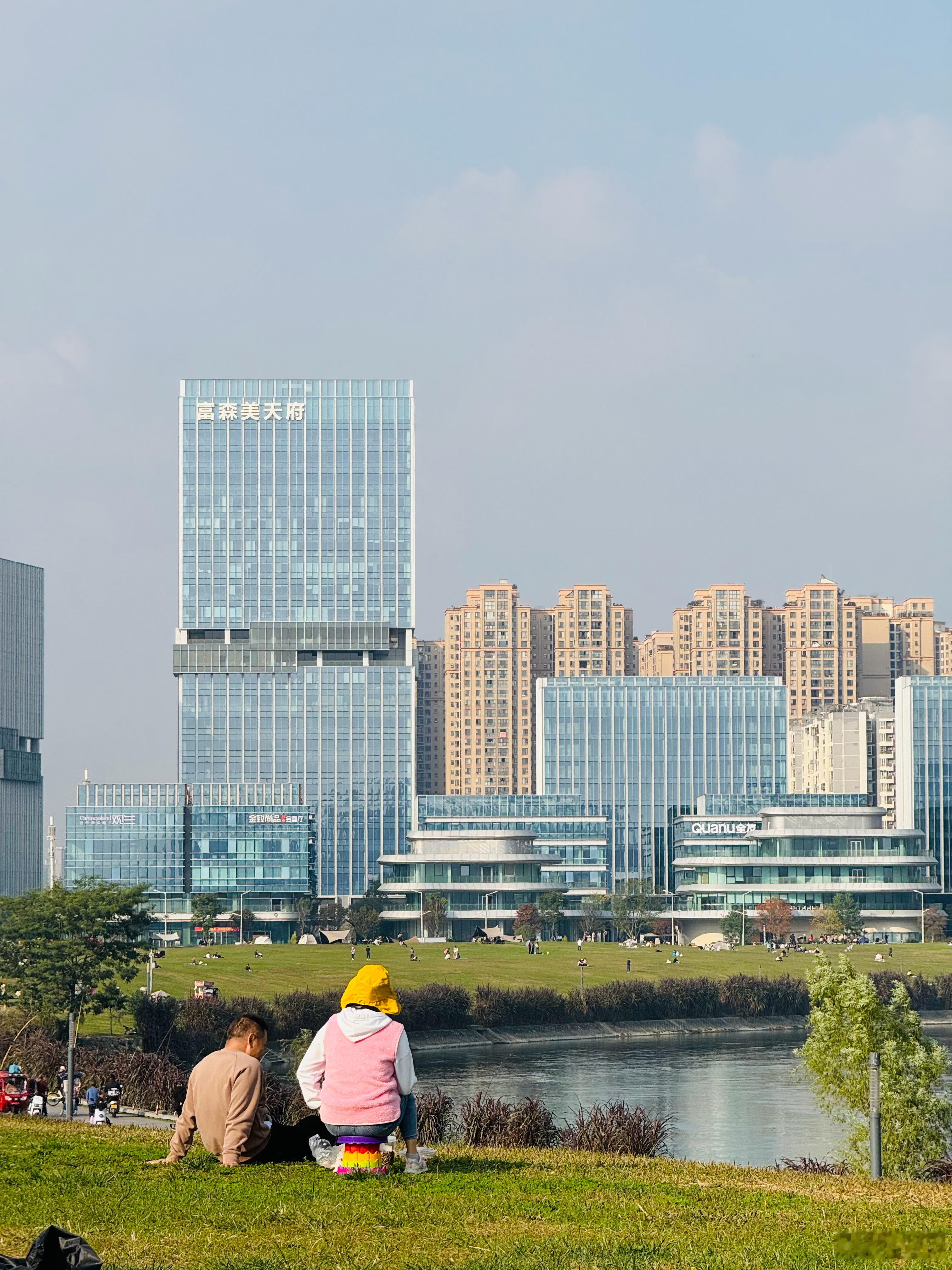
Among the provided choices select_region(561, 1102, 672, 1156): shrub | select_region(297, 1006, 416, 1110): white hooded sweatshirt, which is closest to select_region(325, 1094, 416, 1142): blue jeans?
select_region(297, 1006, 416, 1110): white hooded sweatshirt

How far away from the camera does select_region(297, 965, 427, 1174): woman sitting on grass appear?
16.7 meters

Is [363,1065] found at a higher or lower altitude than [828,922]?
higher

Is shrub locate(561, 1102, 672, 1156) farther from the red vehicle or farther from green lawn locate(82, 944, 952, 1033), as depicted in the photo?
green lawn locate(82, 944, 952, 1033)

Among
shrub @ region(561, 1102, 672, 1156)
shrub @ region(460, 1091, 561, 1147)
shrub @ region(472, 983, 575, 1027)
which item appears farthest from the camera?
shrub @ region(472, 983, 575, 1027)

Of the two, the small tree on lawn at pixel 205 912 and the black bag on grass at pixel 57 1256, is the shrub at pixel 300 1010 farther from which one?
the black bag on grass at pixel 57 1256

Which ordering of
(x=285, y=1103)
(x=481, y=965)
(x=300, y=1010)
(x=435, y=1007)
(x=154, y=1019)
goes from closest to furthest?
(x=285, y=1103) → (x=154, y=1019) → (x=300, y=1010) → (x=435, y=1007) → (x=481, y=965)

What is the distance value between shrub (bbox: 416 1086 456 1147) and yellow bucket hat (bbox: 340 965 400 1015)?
10017mm

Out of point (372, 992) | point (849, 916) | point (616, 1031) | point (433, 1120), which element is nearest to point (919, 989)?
point (616, 1031)

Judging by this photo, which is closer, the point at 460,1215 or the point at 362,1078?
the point at 460,1215

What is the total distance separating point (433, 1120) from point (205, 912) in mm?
159463

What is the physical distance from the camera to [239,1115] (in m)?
17.7

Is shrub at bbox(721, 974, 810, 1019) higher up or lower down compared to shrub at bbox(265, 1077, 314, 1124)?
lower down

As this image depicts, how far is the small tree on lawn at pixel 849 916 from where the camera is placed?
191000 mm

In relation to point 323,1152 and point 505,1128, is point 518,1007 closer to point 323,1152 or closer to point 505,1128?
point 505,1128
